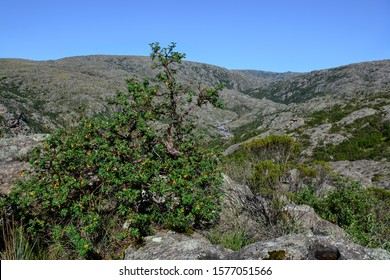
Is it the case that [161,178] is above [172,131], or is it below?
below

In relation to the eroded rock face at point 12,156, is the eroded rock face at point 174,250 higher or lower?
lower

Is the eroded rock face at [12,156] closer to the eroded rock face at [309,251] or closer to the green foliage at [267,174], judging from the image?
the eroded rock face at [309,251]

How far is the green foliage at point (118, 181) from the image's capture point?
5805mm

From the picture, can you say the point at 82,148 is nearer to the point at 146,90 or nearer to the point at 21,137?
the point at 146,90

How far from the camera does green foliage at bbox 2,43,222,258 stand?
19.0 feet

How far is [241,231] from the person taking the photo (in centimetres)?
658

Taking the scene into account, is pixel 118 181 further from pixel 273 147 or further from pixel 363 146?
pixel 363 146

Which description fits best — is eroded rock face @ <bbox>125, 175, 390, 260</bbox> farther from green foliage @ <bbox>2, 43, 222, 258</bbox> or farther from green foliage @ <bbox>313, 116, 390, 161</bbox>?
green foliage @ <bbox>313, 116, 390, 161</bbox>

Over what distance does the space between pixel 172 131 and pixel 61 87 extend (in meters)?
139

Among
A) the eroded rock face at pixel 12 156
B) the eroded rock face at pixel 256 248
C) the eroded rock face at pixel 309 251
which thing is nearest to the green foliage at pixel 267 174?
the eroded rock face at pixel 256 248

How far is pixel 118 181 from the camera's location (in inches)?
229

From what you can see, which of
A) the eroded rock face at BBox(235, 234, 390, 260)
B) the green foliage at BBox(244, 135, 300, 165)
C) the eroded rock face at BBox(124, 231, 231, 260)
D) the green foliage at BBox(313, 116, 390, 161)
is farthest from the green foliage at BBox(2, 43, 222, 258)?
the green foliage at BBox(313, 116, 390, 161)

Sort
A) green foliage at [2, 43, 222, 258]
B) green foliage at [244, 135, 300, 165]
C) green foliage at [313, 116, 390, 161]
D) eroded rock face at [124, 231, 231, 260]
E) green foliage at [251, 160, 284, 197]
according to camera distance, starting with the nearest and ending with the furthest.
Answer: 1. eroded rock face at [124, 231, 231, 260]
2. green foliage at [2, 43, 222, 258]
3. green foliage at [251, 160, 284, 197]
4. green foliage at [244, 135, 300, 165]
5. green foliage at [313, 116, 390, 161]
